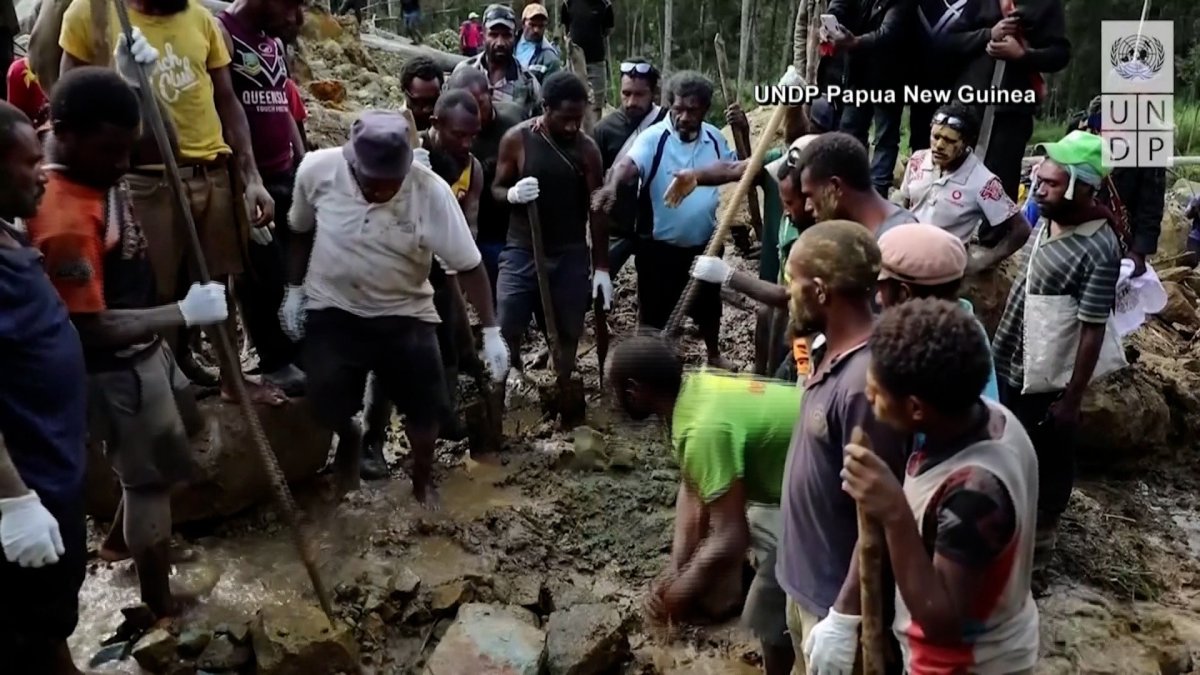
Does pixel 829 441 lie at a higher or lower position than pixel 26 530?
higher

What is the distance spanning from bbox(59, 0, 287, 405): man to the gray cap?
65 cm

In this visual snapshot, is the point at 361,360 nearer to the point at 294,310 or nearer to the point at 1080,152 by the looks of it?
the point at 294,310

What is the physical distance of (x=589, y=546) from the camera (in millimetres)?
4551

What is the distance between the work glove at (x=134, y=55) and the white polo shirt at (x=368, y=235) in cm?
67

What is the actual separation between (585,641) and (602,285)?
2.56 m

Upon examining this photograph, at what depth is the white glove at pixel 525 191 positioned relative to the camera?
510 cm

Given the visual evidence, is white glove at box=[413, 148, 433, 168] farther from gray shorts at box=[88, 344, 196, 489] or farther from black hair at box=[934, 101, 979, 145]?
black hair at box=[934, 101, 979, 145]

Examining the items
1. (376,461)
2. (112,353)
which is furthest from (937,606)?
(376,461)

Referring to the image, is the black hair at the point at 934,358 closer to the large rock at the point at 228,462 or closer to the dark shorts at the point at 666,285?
the large rock at the point at 228,462

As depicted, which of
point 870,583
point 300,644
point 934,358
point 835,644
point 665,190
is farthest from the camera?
point 665,190

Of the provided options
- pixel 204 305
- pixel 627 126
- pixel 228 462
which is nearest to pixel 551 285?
pixel 627 126

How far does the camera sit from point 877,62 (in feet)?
19.3

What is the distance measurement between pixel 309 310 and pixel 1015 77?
394 centimetres

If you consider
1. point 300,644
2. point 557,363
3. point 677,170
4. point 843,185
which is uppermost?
point 843,185
